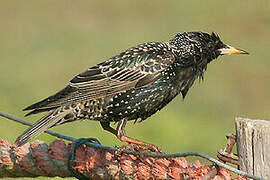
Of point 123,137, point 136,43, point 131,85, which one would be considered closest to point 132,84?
point 131,85

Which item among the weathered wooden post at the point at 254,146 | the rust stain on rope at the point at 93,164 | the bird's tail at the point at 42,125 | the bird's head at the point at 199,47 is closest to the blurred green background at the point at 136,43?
the bird's head at the point at 199,47

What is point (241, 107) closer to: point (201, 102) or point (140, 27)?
point (201, 102)

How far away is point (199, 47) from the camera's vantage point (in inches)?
237

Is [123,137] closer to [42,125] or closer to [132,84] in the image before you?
[132,84]

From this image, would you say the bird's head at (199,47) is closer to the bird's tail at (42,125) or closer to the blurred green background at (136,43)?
the bird's tail at (42,125)

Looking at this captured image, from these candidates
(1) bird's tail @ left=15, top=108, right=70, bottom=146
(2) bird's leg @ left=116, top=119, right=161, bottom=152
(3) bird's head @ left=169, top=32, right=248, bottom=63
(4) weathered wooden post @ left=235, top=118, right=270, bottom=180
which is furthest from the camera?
(3) bird's head @ left=169, top=32, right=248, bottom=63

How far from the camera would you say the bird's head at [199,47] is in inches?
236

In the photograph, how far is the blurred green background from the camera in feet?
34.1

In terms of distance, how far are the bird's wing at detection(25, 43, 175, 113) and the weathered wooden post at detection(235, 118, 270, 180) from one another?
1777mm

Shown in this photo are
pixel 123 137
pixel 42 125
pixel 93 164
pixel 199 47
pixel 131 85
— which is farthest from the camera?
pixel 199 47

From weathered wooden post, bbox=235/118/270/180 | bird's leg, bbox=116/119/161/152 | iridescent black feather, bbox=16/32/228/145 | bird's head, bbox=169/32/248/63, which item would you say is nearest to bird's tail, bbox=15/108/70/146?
Answer: iridescent black feather, bbox=16/32/228/145

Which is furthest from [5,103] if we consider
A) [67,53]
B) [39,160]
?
[39,160]

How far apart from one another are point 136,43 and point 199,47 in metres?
7.96

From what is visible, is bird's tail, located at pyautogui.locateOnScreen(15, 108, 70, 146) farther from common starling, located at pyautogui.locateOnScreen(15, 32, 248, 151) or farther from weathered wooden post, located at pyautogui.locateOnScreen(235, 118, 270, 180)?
weathered wooden post, located at pyautogui.locateOnScreen(235, 118, 270, 180)
